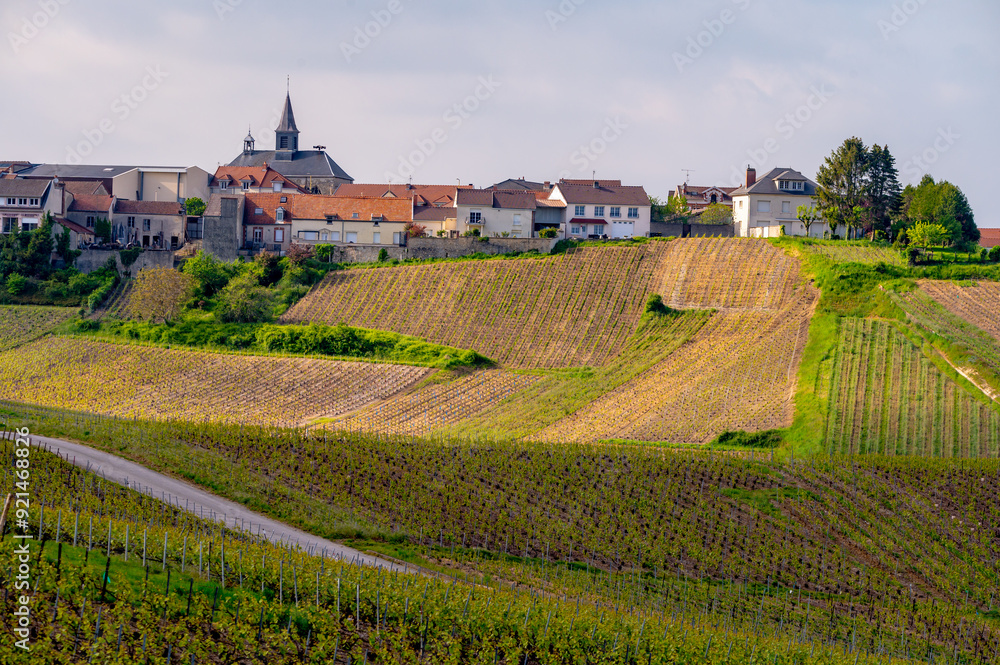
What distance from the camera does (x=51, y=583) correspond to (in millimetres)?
19719

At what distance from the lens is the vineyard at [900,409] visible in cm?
3947

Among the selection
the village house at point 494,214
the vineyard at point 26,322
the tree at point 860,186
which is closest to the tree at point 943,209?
the tree at point 860,186

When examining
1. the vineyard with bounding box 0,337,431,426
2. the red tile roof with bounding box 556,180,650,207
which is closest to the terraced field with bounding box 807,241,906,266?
the red tile roof with bounding box 556,180,650,207

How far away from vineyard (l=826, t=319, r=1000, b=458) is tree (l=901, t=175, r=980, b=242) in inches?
1240

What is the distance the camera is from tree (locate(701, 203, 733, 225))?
270 ft

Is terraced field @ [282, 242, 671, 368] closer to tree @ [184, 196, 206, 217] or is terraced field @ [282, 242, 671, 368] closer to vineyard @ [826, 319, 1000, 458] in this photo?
vineyard @ [826, 319, 1000, 458]

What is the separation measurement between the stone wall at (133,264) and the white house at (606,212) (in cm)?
2689

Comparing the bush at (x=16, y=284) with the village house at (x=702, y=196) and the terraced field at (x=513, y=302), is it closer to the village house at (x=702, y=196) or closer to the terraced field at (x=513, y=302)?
the terraced field at (x=513, y=302)

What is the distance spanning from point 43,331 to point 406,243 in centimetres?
2280

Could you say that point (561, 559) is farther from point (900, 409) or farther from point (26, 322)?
point (26, 322)

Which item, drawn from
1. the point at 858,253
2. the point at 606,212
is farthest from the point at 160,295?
the point at 858,253

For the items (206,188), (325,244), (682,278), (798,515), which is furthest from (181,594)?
(206,188)

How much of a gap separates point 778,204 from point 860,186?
5.49 metres

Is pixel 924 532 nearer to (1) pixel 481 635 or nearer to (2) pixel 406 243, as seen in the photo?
(1) pixel 481 635
